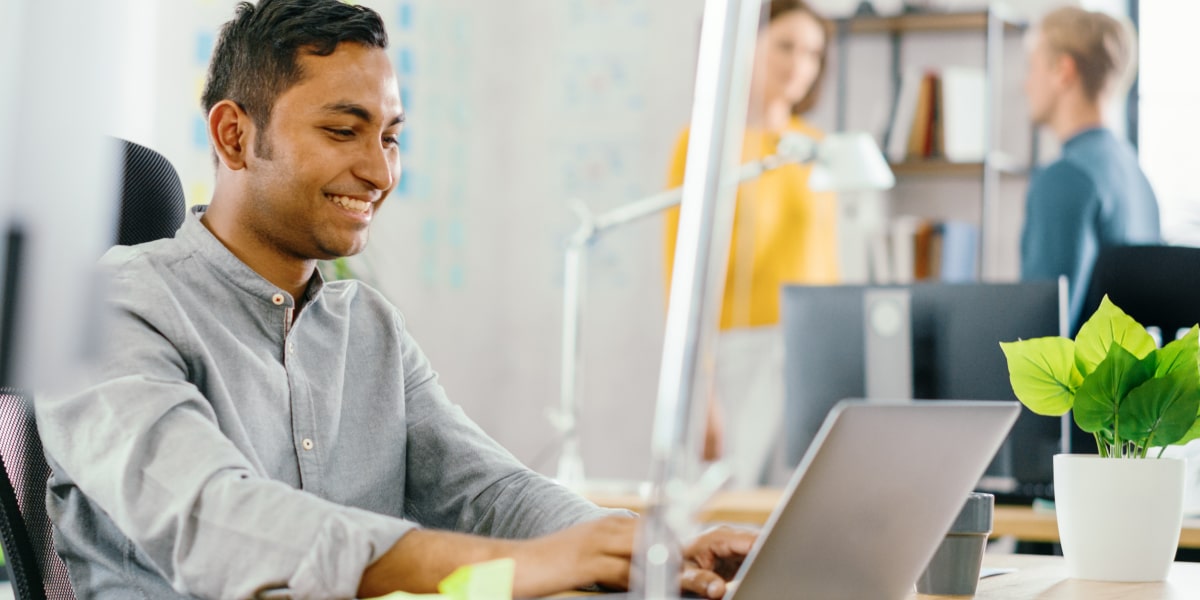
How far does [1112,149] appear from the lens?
2969mm

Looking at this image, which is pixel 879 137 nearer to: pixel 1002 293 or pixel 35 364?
pixel 1002 293

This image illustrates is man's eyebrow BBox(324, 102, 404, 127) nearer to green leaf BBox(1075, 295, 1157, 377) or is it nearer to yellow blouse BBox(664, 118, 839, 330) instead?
green leaf BBox(1075, 295, 1157, 377)

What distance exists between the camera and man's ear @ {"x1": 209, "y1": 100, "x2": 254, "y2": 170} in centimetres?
124

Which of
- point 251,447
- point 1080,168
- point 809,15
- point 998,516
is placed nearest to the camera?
point 251,447

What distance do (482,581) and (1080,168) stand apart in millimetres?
2363

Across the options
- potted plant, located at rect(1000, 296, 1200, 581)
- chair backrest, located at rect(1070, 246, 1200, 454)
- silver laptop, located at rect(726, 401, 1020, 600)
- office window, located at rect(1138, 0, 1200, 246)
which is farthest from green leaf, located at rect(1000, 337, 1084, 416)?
office window, located at rect(1138, 0, 1200, 246)

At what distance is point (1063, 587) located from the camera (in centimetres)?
109

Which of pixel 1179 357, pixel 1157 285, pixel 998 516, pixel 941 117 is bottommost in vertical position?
pixel 998 516

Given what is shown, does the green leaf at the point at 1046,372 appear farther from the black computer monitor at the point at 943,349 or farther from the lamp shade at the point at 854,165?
the lamp shade at the point at 854,165

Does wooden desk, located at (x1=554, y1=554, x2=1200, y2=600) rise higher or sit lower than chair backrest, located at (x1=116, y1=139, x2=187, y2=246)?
lower

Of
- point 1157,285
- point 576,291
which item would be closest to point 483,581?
point 1157,285

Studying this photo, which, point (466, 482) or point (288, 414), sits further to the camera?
point (466, 482)

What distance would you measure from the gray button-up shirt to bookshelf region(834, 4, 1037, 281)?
121 inches

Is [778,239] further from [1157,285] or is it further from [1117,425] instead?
[1117,425]
